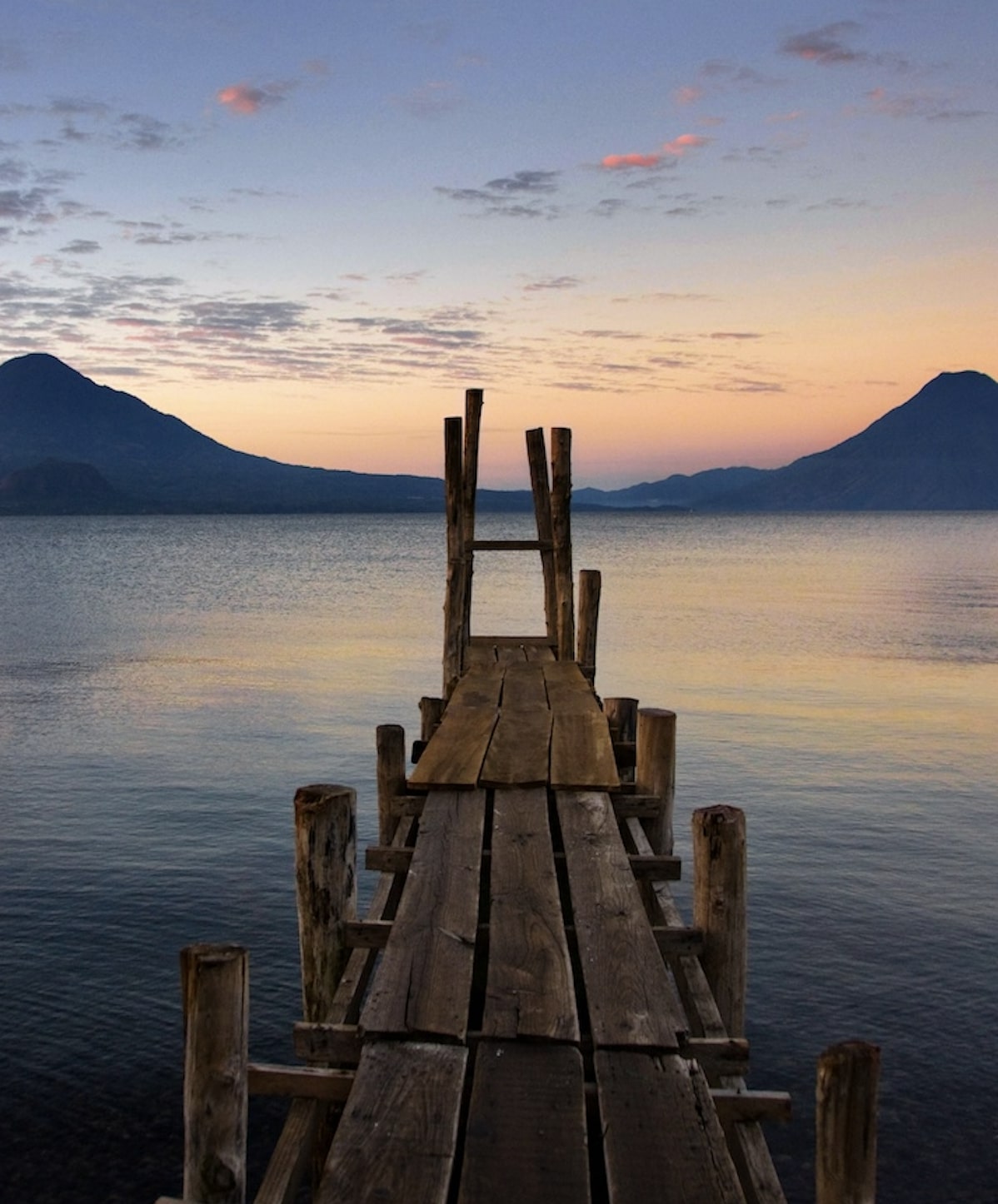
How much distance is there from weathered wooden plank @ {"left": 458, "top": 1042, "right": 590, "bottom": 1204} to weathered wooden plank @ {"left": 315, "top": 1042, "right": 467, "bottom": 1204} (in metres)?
0.08

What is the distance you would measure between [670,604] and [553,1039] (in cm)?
4895

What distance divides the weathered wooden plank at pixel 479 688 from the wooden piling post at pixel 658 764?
8.42 ft

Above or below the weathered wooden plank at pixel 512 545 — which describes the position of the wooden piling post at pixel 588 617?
below

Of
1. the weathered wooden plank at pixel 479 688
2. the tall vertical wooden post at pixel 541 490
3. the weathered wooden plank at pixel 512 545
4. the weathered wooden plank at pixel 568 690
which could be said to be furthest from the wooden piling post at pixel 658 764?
the tall vertical wooden post at pixel 541 490

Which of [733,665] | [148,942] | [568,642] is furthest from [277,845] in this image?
[733,665]

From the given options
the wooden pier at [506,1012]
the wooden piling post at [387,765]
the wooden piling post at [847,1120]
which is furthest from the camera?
the wooden piling post at [387,765]

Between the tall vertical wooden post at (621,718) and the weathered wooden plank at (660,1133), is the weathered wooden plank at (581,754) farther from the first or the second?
the weathered wooden plank at (660,1133)

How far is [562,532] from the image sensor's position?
1495 cm

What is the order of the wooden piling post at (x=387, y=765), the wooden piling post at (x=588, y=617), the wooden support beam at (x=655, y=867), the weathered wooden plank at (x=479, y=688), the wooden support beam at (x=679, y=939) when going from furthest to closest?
the wooden piling post at (x=588, y=617) < the weathered wooden plank at (x=479, y=688) < the wooden piling post at (x=387, y=765) < the wooden support beam at (x=655, y=867) < the wooden support beam at (x=679, y=939)

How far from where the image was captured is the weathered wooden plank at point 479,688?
1073 centimetres

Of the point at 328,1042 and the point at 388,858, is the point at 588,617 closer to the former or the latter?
the point at 388,858

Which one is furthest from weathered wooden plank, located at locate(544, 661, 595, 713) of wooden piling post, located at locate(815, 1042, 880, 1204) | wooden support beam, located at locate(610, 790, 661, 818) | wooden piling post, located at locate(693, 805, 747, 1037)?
wooden piling post, located at locate(815, 1042, 880, 1204)

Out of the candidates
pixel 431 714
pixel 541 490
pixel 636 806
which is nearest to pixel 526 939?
pixel 636 806

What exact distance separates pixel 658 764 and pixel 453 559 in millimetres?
6628
